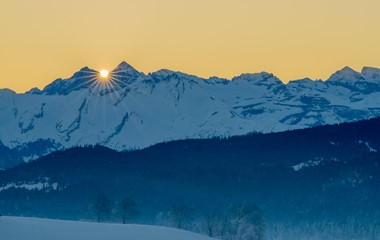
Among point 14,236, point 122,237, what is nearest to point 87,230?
point 122,237

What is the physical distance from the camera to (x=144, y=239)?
18850 centimetres

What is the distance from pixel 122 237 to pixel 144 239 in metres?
3.94

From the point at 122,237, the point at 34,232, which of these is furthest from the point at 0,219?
the point at 122,237

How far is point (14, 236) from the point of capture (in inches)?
6673

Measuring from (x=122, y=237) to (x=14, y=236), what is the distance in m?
21.7

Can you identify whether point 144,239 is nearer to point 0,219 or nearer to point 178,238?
point 178,238

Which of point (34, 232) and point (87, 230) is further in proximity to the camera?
point (87, 230)

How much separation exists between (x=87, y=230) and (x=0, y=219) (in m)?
15.9

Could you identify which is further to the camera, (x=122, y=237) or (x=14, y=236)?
(x=122, y=237)

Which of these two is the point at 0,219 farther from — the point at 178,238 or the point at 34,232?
the point at 178,238

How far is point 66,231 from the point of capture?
18538 cm

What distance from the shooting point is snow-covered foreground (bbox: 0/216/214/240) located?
174 m

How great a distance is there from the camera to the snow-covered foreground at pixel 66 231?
174m

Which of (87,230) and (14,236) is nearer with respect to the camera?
(14,236)
